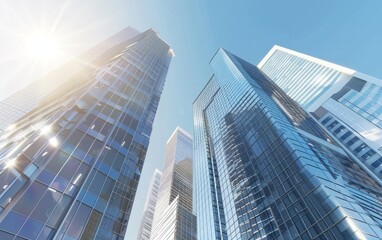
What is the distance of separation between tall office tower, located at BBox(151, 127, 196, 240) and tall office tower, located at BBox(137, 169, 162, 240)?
10.9 meters

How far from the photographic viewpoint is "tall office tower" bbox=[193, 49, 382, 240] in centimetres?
3103

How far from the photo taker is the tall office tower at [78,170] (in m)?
17.3

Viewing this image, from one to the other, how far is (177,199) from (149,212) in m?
52.1

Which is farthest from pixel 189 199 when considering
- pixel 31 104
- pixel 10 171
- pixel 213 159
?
pixel 10 171

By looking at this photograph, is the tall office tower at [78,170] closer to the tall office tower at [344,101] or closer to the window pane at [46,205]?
the window pane at [46,205]

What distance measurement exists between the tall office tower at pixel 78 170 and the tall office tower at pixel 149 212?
325 feet

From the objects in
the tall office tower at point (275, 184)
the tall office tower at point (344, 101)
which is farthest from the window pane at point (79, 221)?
the tall office tower at point (344, 101)

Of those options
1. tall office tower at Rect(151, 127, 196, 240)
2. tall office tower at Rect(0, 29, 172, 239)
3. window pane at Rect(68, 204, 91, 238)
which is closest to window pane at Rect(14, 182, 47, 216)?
tall office tower at Rect(0, 29, 172, 239)

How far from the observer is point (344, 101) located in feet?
267

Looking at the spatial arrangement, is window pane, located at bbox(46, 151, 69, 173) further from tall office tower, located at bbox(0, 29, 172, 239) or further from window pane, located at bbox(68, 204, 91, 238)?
window pane, located at bbox(68, 204, 91, 238)

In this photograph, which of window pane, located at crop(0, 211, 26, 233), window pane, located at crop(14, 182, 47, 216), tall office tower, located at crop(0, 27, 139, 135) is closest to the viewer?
window pane, located at crop(0, 211, 26, 233)

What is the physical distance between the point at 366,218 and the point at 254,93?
1598 inches

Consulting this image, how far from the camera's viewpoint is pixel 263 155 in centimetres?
4900

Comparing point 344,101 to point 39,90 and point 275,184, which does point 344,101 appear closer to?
point 275,184
